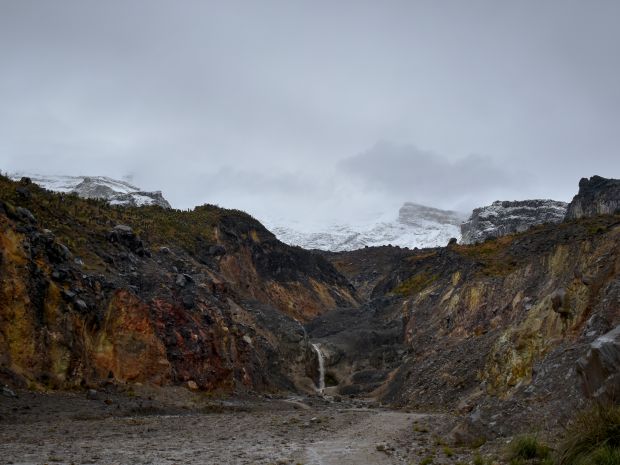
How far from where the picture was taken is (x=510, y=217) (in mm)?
166875

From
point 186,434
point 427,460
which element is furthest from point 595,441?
point 186,434

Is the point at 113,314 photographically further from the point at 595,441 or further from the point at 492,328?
the point at 492,328

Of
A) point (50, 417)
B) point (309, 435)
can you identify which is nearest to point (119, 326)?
point (50, 417)

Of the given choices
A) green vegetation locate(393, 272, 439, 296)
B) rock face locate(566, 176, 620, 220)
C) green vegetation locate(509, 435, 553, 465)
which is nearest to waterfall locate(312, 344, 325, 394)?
green vegetation locate(393, 272, 439, 296)

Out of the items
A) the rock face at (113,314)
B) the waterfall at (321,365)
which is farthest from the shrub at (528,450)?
the waterfall at (321,365)

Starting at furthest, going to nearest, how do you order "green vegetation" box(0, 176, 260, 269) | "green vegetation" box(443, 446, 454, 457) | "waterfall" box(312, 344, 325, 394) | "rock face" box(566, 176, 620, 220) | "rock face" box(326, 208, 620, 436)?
"rock face" box(566, 176, 620, 220), "waterfall" box(312, 344, 325, 394), "green vegetation" box(0, 176, 260, 269), "rock face" box(326, 208, 620, 436), "green vegetation" box(443, 446, 454, 457)

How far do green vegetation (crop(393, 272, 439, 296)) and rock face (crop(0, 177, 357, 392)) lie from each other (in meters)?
26.2

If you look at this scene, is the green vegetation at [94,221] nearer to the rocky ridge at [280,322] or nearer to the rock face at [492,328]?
the rocky ridge at [280,322]

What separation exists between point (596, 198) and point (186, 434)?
3846 inches

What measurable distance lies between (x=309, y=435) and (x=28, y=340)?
1452 cm

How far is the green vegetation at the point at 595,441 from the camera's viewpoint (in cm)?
905

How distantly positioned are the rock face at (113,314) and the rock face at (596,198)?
6356 cm

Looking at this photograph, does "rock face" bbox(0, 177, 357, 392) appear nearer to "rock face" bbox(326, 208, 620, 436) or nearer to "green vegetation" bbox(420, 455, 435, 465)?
"rock face" bbox(326, 208, 620, 436)

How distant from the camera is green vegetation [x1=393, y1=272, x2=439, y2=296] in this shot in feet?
268
